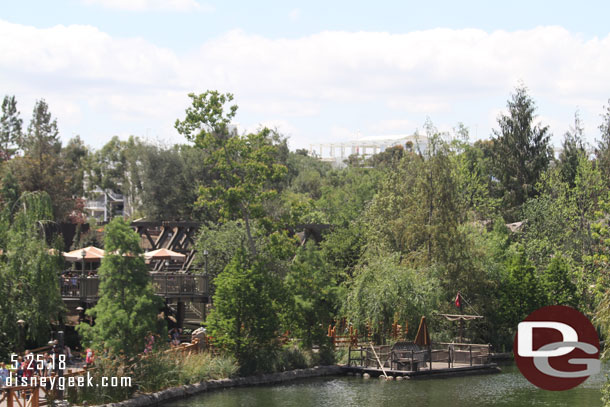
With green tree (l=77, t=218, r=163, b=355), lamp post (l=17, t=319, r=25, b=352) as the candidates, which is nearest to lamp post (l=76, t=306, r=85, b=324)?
lamp post (l=17, t=319, r=25, b=352)

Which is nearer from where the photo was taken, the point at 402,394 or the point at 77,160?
the point at 402,394

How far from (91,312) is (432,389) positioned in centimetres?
1397

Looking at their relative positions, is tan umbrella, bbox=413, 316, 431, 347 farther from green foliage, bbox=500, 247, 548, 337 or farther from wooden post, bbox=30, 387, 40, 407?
wooden post, bbox=30, 387, 40, 407

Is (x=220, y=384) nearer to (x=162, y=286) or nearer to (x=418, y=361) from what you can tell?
(x=162, y=286)

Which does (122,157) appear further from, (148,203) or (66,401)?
(66,401)

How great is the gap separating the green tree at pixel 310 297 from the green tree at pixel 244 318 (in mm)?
2364

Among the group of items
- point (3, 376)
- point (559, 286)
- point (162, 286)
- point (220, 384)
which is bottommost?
point (220, 384)

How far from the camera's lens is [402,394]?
32.6 m

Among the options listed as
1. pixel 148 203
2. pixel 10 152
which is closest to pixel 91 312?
pixel 148 203

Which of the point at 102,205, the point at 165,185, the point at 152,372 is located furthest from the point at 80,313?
the point at 102,205

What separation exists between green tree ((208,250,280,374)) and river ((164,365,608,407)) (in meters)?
1.79

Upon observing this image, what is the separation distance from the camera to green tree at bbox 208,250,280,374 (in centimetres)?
3491

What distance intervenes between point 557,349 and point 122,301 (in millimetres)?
20776

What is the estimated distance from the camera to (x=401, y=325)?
135ft
